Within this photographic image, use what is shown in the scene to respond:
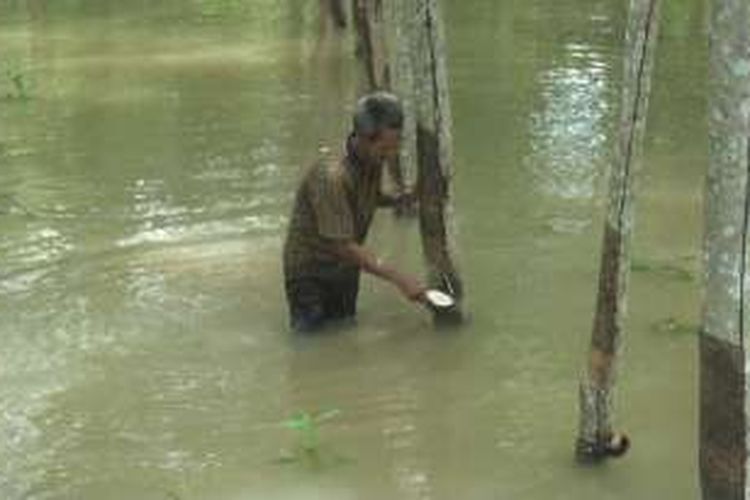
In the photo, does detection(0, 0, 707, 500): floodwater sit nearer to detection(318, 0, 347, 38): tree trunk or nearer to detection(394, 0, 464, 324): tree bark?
detection(394, 0, 464, 324): tree bark

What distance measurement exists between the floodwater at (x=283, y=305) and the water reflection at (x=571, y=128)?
36mm

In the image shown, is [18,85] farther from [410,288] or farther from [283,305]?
[410,288]

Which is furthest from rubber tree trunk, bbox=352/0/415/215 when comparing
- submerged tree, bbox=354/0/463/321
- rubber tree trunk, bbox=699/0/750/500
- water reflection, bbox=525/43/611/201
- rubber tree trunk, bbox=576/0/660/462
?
rubber tree trunk, bbox=699/0/750/500

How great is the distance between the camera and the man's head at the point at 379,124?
22.5 ft

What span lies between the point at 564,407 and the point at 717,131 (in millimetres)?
2297

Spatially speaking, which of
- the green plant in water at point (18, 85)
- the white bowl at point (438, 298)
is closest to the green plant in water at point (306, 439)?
the white bowl at point (438, 298)

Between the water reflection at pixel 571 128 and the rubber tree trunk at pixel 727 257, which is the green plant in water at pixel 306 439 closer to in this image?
the rubber tree trunk at pixel 727 257

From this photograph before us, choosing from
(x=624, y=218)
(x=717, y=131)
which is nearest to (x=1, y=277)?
(x=624, y=218)

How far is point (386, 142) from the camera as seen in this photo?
6.94m

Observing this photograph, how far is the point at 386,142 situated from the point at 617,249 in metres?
1.68

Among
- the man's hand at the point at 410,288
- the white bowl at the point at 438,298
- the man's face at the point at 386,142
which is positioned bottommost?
the white bowl at the point at 438,298

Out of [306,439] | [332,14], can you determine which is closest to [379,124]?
[306,439]

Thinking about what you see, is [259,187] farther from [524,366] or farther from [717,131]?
[717,131]

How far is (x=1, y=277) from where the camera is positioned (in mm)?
8836
